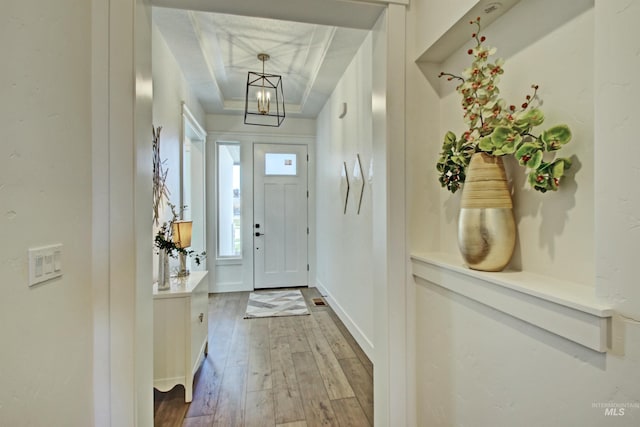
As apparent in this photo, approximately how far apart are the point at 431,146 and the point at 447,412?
1230 mm

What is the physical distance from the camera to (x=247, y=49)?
2.99 meters

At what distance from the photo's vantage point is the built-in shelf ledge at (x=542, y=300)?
74 cm

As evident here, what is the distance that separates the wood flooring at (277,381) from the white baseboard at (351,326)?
0.06 meters

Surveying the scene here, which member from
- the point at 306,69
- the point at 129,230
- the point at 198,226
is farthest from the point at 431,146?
the point at 198,226

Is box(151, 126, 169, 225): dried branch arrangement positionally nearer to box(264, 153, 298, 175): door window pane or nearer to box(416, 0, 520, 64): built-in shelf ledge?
box(416, 0, 520, 64): built-in shelf ledge

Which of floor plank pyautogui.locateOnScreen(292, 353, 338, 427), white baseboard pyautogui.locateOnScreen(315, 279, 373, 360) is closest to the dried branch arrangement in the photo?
floor plank pyautogui.locateOnScreen(292, 353, 338, 427)

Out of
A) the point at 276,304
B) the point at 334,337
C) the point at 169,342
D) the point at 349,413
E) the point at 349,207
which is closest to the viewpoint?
the point at 349,413

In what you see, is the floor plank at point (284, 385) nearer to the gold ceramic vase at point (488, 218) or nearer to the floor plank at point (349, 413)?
the floor plank at point (349, 413)

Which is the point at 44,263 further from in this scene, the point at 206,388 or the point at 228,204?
the point at 228,204

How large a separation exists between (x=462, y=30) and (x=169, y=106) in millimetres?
2459

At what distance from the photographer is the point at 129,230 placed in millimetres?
1324

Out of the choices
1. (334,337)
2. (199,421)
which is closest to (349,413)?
(199,421)

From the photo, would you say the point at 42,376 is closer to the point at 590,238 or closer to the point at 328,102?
the point at 590,238

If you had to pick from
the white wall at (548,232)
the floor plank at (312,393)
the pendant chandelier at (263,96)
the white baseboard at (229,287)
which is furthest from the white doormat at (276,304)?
the white wall at (548,232)
